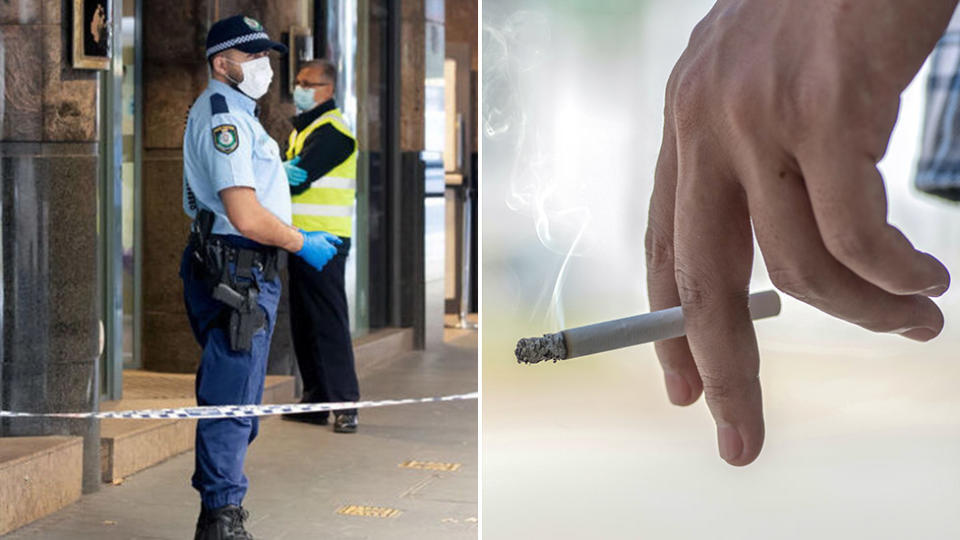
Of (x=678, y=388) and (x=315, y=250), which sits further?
(x=315, y=250)

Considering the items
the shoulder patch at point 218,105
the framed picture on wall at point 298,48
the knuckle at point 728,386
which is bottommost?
the knuckle at point 728,386

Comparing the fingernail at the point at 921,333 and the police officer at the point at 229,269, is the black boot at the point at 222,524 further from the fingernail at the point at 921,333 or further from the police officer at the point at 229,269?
the fingernail at the point at 921,333

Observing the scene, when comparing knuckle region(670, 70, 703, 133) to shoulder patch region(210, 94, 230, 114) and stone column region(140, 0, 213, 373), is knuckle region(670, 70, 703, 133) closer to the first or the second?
shoulder patch region(210, 94, 230, 114)

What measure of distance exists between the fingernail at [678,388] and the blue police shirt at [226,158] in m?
3.67

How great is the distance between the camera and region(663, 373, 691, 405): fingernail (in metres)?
0.79

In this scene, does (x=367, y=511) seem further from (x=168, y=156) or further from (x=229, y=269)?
(x=168, y=156)

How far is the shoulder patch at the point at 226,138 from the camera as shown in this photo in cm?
439

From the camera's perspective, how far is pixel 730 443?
0.69 meters

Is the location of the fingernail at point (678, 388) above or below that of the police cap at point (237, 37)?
below

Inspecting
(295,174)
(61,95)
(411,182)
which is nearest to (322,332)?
(295,174)

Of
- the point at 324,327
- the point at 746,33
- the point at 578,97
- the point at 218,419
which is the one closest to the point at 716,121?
the point at 746,33

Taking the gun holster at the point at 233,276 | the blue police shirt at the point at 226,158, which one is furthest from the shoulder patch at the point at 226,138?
the gun holster at the point at 233,276

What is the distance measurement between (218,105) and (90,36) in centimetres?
75

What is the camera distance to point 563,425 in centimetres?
214
